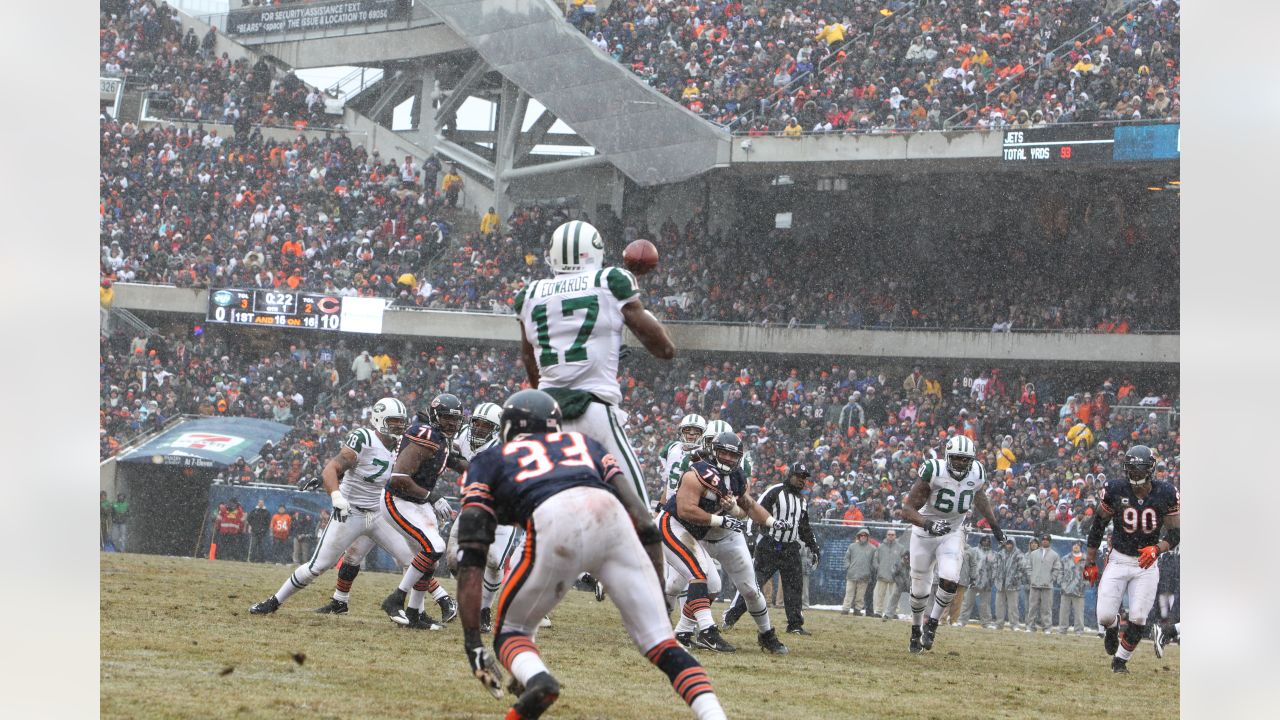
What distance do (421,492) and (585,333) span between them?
15.5ft

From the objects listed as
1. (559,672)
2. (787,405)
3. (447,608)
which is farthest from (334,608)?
(787,405)

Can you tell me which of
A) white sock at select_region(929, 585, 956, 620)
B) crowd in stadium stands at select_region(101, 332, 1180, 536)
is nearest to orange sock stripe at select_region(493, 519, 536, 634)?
white sock at select_region(929, 585, 956, 620)

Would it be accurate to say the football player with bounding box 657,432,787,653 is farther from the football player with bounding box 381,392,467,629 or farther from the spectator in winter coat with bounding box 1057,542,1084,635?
the spectator in winter coat with bounding box 1057,542,1084,635

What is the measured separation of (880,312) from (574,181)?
8384 millimetres

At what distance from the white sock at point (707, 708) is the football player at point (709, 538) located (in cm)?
534

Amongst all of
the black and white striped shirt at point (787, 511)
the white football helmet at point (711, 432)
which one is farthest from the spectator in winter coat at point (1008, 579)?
the white football helmet at point (711, 432)

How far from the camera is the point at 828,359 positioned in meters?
30.0

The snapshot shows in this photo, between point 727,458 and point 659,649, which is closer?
point 659,649

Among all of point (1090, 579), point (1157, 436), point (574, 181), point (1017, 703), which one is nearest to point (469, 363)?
point (574, 181)

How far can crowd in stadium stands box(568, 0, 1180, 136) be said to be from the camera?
28078 mm

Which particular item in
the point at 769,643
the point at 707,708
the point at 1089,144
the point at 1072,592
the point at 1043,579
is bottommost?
the point at 1072,592

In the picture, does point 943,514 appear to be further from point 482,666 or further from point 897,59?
point 897,59

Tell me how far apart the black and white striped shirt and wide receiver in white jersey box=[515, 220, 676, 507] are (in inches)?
310

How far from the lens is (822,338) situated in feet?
97.5
